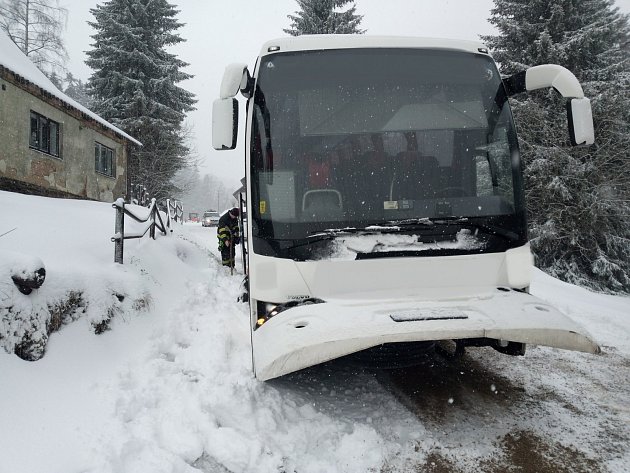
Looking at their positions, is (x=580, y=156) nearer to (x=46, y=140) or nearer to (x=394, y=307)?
(x=394, y=307)

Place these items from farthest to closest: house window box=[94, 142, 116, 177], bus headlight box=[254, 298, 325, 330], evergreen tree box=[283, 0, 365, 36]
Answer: evergreen tree box=[283, 0, 365, 36]
house window box=[94, 142, 116, 177]
bus headlight box=[254, 298, 325, 330]

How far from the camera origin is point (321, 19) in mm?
22078

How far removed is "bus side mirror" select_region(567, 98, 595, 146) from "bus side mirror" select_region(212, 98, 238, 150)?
2.92 metres

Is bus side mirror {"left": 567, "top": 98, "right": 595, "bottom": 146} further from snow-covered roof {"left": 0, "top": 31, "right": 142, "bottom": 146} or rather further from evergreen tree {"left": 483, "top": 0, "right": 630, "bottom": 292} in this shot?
snow-covered roof {"left": 0, "top": 31, "right": 142, "bottom": 146}

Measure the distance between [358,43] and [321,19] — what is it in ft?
68.8

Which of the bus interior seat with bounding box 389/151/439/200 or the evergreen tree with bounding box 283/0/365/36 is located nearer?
the bus interior seat with bounding box 389/151/439/200

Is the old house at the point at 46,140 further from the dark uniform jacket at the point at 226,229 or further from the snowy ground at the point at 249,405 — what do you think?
the snowy ground at the point at 249,405

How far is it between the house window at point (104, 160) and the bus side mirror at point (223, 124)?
636 inches

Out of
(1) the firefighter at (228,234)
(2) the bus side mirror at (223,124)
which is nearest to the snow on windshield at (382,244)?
(2) the bus side mirror at (223,124)

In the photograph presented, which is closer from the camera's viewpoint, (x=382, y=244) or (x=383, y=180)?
Answer: (x=382, y=244)

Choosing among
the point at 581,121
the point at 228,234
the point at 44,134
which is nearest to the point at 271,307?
the point at 581,121

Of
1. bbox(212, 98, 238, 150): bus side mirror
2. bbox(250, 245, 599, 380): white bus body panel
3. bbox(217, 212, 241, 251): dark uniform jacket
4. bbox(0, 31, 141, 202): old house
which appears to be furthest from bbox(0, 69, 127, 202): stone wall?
bbox(250, 245, 599, 380): white bus body panel

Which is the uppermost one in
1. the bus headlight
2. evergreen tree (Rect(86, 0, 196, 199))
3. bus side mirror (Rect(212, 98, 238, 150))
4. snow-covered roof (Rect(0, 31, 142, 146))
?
evergreen tree (Rect(86, 0, 196, 199))

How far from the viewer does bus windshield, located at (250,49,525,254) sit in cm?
325
